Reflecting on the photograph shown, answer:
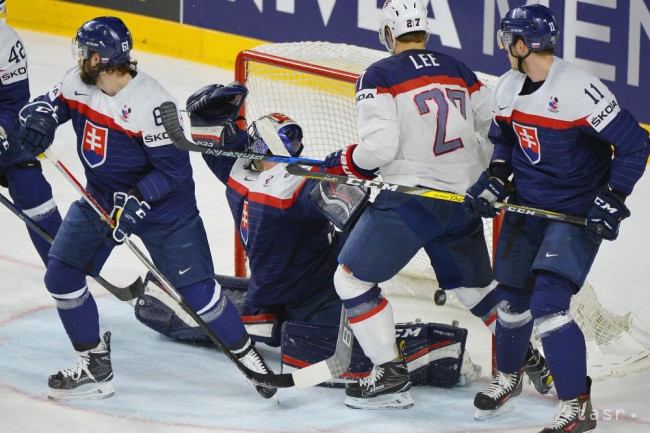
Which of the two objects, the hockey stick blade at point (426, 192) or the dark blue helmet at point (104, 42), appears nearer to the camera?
the hockey stick blade at point (426, 192)

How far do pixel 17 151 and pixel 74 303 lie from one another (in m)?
0.84

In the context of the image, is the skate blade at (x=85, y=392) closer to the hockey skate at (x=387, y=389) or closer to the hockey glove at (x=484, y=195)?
the hockey skate at (x=387, y=389)

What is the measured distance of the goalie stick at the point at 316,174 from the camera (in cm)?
393

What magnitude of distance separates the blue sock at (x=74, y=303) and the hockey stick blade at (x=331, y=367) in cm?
67

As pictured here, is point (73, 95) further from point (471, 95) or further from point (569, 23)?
point (569, 23)

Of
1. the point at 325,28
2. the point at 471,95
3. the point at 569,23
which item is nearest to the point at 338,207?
the point at 471,95

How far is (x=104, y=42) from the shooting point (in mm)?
4105

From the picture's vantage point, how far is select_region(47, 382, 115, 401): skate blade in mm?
4328

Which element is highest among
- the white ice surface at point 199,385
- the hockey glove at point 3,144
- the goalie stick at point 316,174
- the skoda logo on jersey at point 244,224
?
the goalie stick at point 316,174

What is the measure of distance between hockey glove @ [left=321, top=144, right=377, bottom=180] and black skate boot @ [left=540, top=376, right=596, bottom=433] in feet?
2.97

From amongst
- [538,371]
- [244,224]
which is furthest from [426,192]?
[244,224]

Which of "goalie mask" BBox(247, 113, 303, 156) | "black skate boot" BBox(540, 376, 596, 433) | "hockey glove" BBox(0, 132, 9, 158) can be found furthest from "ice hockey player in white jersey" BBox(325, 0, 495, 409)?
"hockey glove" BBox(0, 132, 9, 158)

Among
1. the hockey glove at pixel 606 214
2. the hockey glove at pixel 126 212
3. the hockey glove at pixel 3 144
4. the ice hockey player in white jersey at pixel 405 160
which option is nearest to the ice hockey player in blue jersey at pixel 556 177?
the hockey glove at pixel 606 214

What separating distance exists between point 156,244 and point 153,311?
1.96 ft
